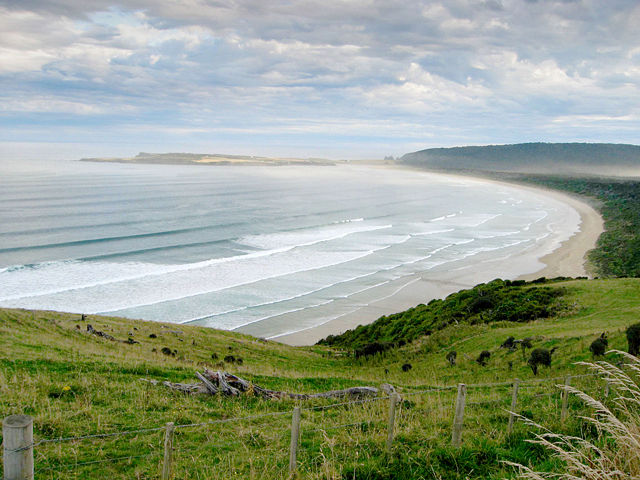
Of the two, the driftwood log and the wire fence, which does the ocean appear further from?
the wire fence

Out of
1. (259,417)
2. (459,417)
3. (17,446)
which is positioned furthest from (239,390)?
(17,446)

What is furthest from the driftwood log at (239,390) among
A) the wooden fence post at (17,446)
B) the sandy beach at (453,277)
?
the sandy beach at (453,277)

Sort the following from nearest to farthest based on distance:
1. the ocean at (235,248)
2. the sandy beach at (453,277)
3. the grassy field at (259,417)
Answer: the grassy field at (259,417), the sandy beach at (453,277), the ocean at (235,248)

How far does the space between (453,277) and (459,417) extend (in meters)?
41.7

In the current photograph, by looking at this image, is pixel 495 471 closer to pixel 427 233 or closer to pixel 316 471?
pixel 316 471

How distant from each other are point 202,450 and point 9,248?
56634 mm

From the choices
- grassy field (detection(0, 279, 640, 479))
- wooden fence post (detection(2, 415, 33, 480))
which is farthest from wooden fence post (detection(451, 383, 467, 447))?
wooden fence post (detection(2, 415, 33, 480))

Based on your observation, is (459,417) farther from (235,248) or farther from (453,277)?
(235,248)

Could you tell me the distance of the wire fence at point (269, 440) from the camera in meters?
7.35

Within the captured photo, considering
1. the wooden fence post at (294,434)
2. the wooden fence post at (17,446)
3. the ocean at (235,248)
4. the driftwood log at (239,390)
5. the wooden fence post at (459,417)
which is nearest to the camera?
the wooden fence post at (17,446)

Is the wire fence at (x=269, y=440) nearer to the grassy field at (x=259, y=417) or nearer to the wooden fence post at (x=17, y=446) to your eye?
the grassy field at (x=259, y=417)

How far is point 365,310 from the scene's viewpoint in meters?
38.4

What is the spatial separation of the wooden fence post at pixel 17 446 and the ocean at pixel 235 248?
27.9 metres

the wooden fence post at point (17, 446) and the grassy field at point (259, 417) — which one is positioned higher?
the wooden fence post at point (17, 446)
